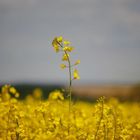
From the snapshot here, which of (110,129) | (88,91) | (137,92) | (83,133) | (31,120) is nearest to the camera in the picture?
(83,133)

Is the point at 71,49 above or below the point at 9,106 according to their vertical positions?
above

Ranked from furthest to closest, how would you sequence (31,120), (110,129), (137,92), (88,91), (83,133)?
1. (88,91)
2. (137,92)
3. (31,120)
4. (110,129)
5. (83,133)

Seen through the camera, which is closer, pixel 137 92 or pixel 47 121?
pixel 47 121

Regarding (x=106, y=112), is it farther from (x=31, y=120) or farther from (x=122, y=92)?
(x=122, y=92)

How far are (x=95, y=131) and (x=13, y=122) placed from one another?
83 cm

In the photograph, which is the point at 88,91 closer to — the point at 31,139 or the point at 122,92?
the point at 122,92

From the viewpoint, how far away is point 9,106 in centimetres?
559

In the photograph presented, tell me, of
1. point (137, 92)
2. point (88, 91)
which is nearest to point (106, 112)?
point (137, 92)

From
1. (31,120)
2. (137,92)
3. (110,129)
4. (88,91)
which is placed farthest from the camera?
(88,91)

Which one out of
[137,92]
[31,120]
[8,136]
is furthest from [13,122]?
[137,92]

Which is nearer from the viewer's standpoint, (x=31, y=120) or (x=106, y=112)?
(x=106, y=112)

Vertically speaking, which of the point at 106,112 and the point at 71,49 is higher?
the point at 71,49

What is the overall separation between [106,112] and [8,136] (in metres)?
0.99

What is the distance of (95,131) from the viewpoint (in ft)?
19.0
